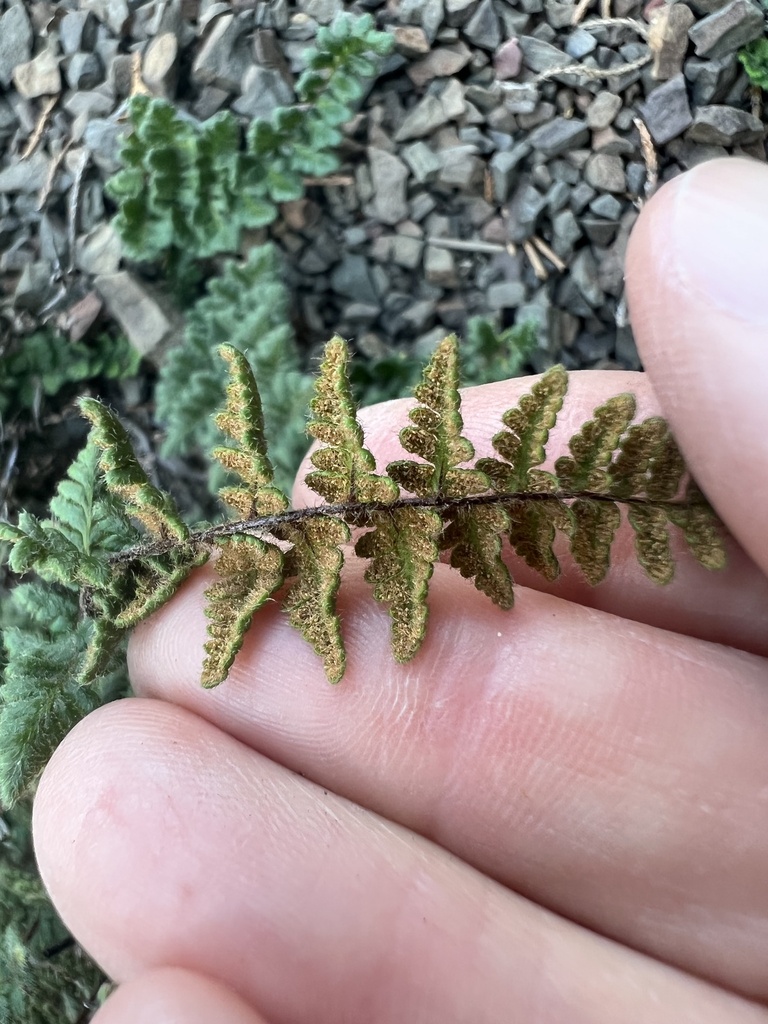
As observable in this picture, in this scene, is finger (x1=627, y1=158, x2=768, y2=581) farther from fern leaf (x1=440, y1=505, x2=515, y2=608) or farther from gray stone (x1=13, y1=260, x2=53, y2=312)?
gray stone (x1=13, y1=260, x2=53, y2=312)

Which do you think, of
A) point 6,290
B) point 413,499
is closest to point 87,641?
point 413,499

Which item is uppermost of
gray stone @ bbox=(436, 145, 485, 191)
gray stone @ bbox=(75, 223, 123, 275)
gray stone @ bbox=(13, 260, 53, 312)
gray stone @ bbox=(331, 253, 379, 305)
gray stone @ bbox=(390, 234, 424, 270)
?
gray stone @ bbox=(436, 145, 485, 191)

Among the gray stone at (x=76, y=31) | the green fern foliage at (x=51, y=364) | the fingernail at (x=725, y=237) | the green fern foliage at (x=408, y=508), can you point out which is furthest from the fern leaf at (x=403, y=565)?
the gray stone at (x=76, y=31)

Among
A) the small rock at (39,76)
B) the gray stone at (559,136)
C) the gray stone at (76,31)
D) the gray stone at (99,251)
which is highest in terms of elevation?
the gray stone at (76,31)

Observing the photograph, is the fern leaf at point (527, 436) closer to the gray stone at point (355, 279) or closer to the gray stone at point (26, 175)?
the gray stone at point (355, 279)

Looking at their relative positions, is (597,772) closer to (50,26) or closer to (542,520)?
(542,520)

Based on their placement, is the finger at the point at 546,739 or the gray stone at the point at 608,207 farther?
the gray stone at the point at 608,207

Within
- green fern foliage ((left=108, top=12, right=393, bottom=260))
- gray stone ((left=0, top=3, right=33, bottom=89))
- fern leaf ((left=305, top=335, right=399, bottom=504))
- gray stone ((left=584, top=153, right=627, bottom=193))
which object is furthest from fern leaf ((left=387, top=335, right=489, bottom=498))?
gray stone ((left=0, top=3, right=33, bottom=89))
